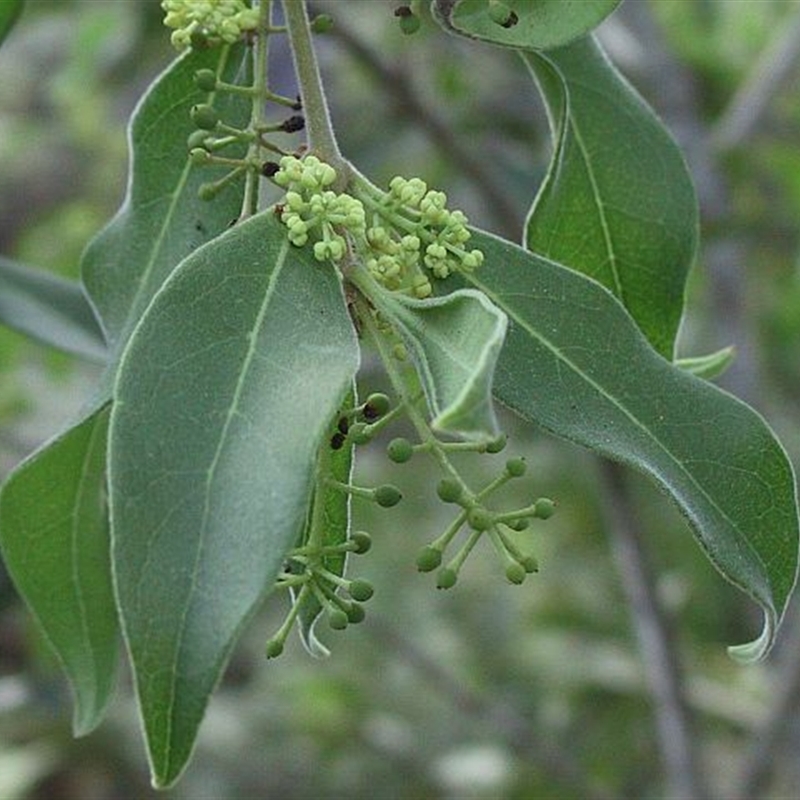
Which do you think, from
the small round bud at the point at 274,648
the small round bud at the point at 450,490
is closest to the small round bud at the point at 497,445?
the small round bud at the point at 450,490

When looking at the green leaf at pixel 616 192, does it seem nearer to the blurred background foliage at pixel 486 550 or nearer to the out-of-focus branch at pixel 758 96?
the blurred background foliage at pixel 486 550

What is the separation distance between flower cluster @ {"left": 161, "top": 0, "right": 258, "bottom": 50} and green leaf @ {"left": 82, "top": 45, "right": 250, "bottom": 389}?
70 millimetres

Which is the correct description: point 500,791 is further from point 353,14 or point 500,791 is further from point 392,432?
point 353,14

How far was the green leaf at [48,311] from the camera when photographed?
1.25 m

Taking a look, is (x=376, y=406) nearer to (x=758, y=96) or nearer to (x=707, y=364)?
(x=707, y=364)

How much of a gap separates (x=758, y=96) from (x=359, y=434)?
164cm

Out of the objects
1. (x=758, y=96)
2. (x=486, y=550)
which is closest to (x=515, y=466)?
(x=758, y=96)

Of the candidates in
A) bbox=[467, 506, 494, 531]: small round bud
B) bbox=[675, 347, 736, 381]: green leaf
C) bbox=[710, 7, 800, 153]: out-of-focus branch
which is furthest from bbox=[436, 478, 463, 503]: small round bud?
bbox=[710, 7, 800, 153]: out-of-focus branch

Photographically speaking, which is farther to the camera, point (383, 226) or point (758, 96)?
point (758, 96)

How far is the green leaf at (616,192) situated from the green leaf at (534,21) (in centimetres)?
17

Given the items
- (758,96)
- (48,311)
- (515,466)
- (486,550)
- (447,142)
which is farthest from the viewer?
(486,550)

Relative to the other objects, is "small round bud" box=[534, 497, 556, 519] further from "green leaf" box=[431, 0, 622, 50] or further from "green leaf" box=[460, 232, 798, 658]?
"green leaf" box=[431, 0, 622, 50]

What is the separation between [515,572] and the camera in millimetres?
A: 764

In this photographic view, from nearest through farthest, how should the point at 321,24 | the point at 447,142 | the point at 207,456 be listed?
the point at 207,456 → the point at 321,24 → the point at 447,142
